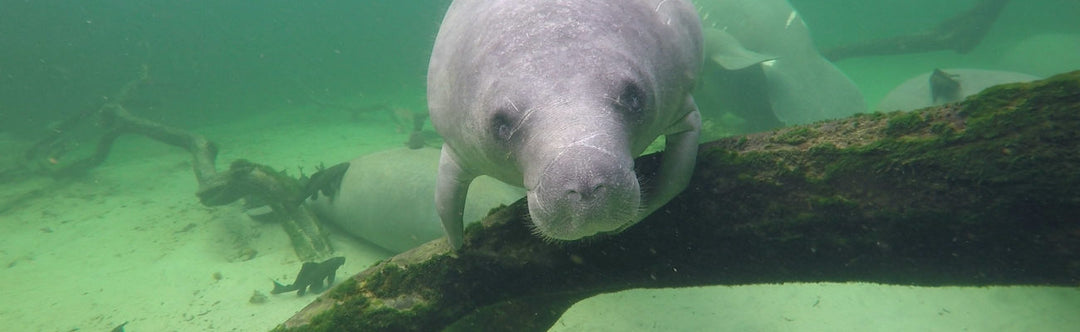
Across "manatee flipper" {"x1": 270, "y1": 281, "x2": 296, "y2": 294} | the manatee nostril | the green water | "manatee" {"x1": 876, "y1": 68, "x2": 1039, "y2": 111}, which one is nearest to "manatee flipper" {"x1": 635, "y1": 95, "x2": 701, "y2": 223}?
the manatee nostril

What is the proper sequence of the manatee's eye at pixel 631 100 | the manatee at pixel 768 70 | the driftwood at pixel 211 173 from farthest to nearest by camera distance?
the manatee at pixel 768 70 < the driftwood at pixel 211 173 < the manatee's eye at pixel 631 100

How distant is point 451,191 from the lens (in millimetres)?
3025

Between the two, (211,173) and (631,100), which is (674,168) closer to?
(631,100)

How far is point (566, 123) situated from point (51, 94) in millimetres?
39929

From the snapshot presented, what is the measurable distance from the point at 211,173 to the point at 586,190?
32.7ft

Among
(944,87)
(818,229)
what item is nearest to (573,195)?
(818,229)

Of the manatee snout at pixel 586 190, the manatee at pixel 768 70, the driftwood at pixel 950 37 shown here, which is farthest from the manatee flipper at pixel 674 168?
the driftwood at pixel 950 37

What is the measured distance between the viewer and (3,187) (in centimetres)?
1173

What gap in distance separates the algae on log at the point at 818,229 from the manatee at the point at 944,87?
6626 mm

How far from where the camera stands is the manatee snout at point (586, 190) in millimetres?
1539

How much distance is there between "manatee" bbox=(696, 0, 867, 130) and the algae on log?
6.20 meters

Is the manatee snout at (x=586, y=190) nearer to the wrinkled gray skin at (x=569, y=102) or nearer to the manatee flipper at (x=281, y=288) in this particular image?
the wrinkled gray skin at (x=569, y=102)

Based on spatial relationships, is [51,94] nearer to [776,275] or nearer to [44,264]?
[44,264]

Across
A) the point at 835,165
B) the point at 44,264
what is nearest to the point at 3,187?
the point at 44,264
